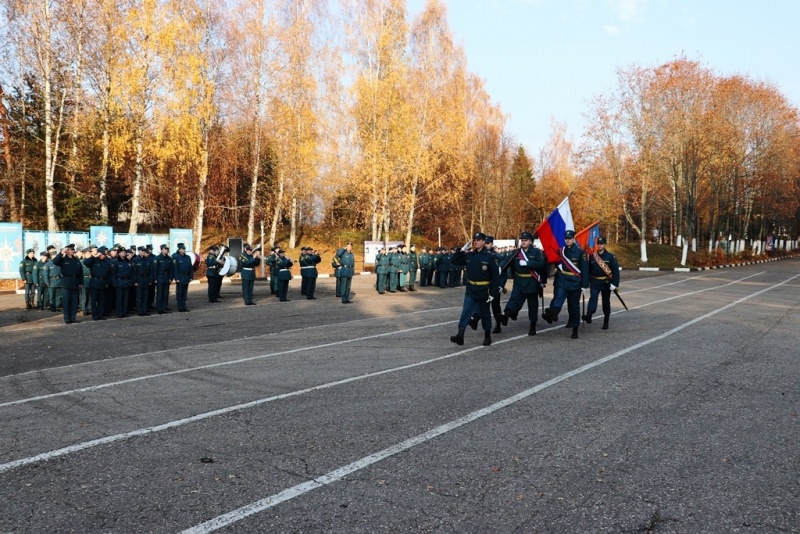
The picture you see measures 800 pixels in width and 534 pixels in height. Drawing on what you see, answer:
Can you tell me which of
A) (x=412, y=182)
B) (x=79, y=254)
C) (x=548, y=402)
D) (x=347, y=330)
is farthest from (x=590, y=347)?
(x=412, y=182)

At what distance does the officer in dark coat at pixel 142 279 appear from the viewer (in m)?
15.0

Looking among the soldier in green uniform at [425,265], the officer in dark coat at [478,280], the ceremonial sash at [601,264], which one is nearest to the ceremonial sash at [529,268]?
the officer in dark coat at [478,280]

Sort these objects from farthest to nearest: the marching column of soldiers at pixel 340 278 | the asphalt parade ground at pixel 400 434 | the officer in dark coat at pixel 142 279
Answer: the officer in dark coat at pixel 142 279 < the marching column of soldiers at pixel 340 278 < the asphalt parade ground at pixel 400 434

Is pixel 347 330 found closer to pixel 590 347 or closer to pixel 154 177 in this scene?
pixel 590 347

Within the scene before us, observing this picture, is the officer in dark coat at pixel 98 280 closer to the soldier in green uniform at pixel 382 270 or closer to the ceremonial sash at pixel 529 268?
the soldier in green uniform at pixel 382 270

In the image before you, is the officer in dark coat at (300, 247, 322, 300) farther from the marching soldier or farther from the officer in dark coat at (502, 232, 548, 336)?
the officer in dark coat at (502, 232, 548, 336)

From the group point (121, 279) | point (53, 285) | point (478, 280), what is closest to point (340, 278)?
point (121, 279)

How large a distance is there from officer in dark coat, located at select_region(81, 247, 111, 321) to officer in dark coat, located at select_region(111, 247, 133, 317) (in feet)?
0.54

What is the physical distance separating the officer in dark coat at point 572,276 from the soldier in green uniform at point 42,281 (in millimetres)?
13153

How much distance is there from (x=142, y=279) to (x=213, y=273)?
3.02 meters

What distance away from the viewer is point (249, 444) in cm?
516

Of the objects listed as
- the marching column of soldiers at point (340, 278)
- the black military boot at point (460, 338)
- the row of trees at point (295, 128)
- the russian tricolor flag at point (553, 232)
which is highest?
the row of trees at point (295, 128)

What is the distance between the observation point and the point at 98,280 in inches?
554

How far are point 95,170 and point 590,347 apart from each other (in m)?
28.3
